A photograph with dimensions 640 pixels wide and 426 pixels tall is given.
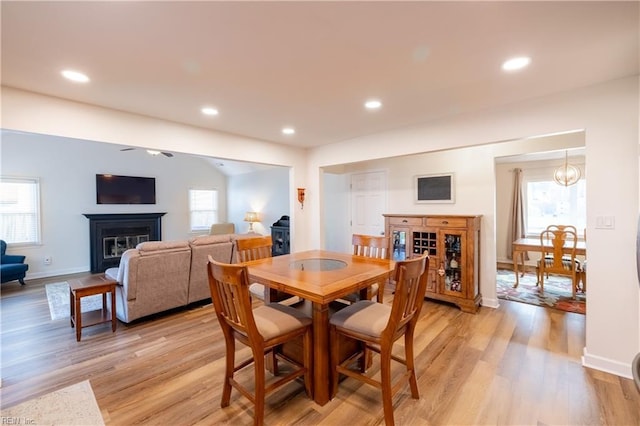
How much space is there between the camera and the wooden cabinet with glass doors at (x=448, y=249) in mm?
3600

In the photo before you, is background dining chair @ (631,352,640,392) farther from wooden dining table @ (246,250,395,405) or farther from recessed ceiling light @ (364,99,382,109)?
recessed ceiling light @ (364,99,382,109)

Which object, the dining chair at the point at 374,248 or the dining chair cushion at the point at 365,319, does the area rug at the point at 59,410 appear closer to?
the dining chair cushion at the point at 365,319

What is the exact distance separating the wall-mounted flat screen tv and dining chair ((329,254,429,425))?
21.5 ft

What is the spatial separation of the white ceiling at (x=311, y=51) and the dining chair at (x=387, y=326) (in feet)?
4.46

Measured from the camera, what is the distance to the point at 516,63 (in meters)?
2.01

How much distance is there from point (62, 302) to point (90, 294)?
1.76 metres

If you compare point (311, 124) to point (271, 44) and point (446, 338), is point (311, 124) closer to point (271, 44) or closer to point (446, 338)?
point (271, 44)

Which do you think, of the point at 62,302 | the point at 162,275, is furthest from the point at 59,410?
the point at 62,302

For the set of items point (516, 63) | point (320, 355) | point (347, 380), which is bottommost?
point (347, 380)

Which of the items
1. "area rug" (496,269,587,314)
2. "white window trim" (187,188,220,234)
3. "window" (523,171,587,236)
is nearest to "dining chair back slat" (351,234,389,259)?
"area rug" (496,269,587,314)

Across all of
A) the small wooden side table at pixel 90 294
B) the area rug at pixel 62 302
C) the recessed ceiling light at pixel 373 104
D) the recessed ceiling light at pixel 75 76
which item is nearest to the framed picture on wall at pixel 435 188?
the recessed ceiling light at pixel 373 104

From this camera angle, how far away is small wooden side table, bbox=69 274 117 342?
2846 mm

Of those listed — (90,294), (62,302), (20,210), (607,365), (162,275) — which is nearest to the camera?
(607,365)

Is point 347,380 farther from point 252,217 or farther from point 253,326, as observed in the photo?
point 252,217
